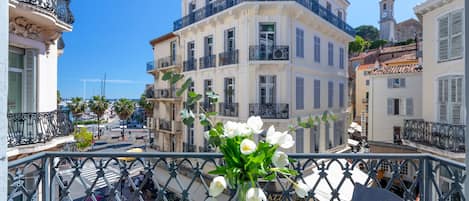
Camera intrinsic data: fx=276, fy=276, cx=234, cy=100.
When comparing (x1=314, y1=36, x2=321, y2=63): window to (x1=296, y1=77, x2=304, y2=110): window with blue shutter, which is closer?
(x1=296, y1=77, x2=304, y2=110): window with blue shutter

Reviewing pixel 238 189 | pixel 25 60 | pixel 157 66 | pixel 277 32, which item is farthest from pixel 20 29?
pixel 157 66

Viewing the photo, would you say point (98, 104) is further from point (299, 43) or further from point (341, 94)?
point (299, 43)

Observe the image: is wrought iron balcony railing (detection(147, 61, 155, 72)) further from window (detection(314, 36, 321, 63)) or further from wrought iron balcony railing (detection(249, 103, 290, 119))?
window (detection(314, 36, 321, 63))

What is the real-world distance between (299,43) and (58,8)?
9226 millimetres

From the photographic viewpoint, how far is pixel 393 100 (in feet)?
49.4

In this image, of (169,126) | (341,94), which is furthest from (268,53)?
(169,126)

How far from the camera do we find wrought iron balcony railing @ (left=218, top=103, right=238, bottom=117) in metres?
12.5

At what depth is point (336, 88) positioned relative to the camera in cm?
1661

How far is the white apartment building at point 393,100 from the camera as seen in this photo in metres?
14.4

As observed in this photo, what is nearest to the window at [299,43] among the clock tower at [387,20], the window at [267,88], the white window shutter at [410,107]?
the window at [267,88]

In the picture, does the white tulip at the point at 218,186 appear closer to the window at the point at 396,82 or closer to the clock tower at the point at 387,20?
the window at the point at 396,82

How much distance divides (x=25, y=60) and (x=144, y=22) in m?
7.13

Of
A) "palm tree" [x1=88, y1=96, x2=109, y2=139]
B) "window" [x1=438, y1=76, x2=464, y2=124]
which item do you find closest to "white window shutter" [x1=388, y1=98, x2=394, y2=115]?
"window" [x1=438, y1=76, x2=464, y2=124]

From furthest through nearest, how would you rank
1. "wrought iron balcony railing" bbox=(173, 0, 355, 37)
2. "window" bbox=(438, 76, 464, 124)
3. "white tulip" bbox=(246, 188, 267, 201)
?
A: "wrought iron balcony railing" bbox=(173, 0, 355, 37)
"window" bbox=(438, 76, 464, 124)
"white tulip" bbox=(246, 188, 267, 201)
